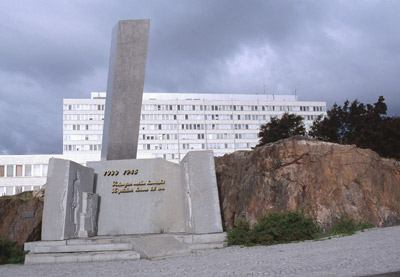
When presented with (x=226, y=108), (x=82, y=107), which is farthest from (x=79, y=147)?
(x=226, y=108)

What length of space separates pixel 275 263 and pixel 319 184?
668 centimetres

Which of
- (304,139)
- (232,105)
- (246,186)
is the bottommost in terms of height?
(246,186)

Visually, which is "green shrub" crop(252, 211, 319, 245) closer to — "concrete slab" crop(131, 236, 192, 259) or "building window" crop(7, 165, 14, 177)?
"concrete slab" crop(131, 236, 192, 259)

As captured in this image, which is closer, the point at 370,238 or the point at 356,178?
the point at 370,238

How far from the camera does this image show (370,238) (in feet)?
36.4

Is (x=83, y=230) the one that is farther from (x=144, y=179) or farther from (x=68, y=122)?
→ (x=68, y=122)

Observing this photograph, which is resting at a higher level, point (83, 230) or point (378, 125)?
point (378, 125)

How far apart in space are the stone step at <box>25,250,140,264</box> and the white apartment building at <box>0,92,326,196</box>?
2756 inches

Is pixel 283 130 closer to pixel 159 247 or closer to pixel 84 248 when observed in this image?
pixel 159 247

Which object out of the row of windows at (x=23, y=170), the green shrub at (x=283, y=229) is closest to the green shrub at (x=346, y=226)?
the green shrub at (x=283, y=229)

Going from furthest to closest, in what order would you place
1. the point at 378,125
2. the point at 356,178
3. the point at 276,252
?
the point at 378,125 < the point at 356,178 < the point at 276,252

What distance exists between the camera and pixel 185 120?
8938 cm

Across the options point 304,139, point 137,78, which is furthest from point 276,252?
point 137,78

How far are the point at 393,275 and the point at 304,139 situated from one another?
9.86m
